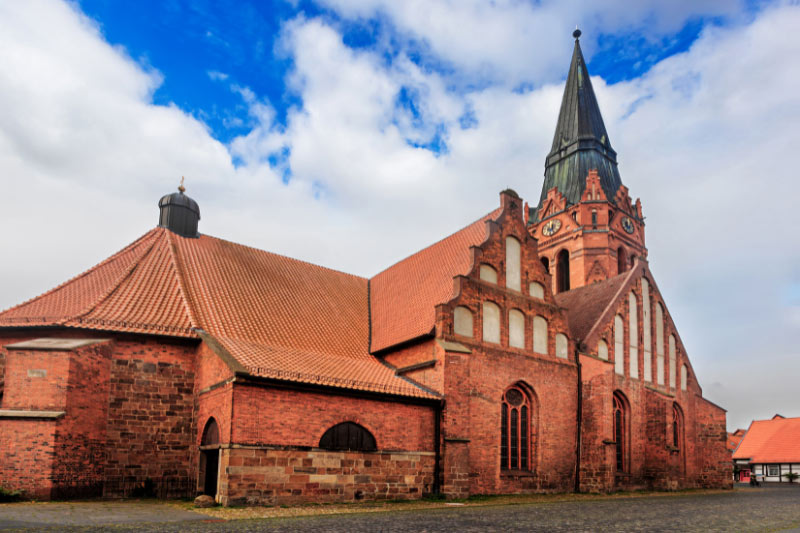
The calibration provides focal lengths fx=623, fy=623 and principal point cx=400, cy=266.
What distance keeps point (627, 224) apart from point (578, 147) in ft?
20.4

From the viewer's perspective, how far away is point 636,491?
25516 mm

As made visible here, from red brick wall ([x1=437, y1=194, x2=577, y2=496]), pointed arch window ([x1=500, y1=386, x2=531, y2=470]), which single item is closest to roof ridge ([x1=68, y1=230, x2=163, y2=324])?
red brick wall ([x1=437, y1=194, x2=577, y2=496])

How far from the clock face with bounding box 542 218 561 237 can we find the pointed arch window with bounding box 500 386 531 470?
69.2 ft

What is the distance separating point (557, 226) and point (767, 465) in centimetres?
2531

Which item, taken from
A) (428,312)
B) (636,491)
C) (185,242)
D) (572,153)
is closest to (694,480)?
(636,491)

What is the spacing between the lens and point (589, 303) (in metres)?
29.0

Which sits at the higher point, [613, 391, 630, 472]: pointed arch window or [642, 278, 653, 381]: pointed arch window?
[642, 278, 653, 381]: pointed arch window

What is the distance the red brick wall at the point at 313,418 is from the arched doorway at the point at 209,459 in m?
1.43

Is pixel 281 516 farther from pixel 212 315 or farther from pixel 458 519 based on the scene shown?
pixel 212 315

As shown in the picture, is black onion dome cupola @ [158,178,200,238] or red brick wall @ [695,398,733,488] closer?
black onion dome cupola @ [158,178,200,238]

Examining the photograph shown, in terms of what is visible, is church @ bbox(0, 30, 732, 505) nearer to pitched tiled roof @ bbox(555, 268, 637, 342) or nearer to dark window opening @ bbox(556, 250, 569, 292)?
pitched tiled roof @ bbox(555, 268, 637, 342)

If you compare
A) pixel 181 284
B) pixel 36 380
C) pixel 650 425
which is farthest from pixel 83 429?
pixel 650 425

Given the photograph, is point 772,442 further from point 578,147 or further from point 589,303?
point 589,303

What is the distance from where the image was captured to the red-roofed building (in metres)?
45.2
